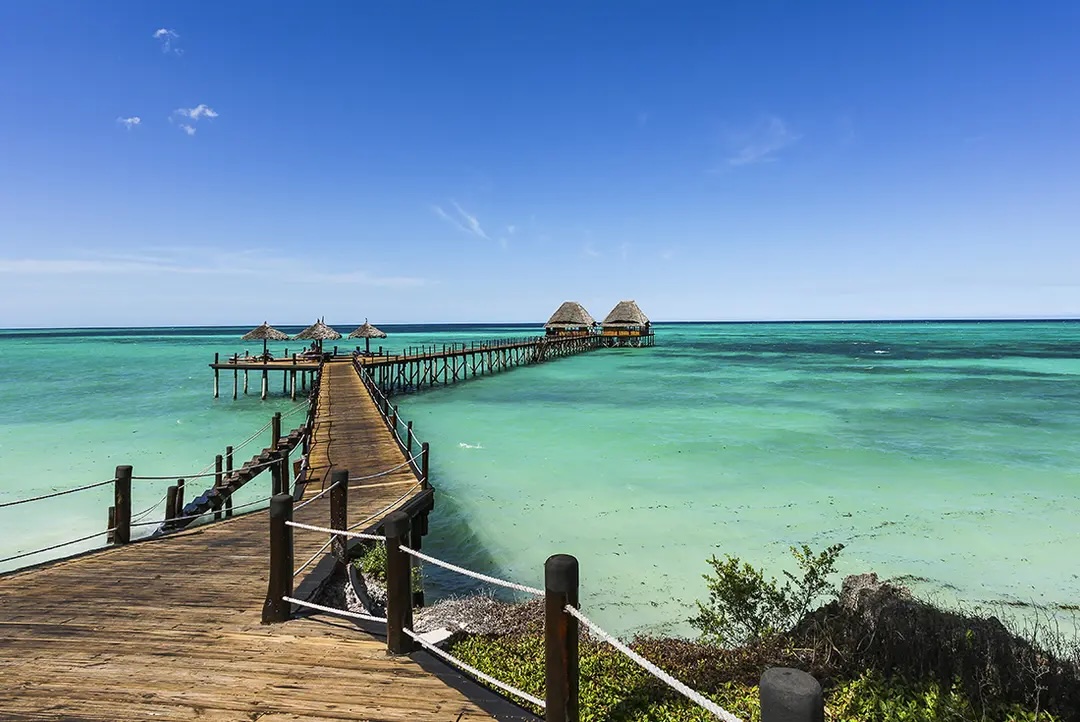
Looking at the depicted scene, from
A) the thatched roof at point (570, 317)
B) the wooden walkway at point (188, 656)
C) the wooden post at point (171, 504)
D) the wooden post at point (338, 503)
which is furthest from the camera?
the thatched roof at point (570, 317)

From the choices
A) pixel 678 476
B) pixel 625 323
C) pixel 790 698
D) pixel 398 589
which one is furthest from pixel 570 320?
pixel 790 698

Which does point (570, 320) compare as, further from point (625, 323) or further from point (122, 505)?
point (122, 505)

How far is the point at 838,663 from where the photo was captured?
5199 millimetres

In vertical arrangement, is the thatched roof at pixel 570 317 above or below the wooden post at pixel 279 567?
above

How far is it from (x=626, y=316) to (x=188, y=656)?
76.4m

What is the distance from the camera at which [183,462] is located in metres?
19.3

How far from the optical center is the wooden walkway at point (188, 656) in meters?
3.54

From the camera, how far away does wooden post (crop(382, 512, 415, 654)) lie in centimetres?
406

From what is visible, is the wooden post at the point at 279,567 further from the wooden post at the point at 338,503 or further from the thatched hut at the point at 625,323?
the thatched hut at the point at 625,323

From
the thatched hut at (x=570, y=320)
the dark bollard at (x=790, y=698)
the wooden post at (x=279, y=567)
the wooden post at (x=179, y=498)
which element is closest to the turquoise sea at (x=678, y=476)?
the wooden post at (x=179, y=498)

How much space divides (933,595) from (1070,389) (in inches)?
1555

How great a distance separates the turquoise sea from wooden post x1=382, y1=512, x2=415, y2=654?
485cm

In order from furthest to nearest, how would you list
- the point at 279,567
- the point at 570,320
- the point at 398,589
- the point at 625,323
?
the point at 625,323 → the point at 570,320 → the point at 279,567 → the point at 398,589

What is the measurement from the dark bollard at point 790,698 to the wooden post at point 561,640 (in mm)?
1304
